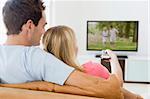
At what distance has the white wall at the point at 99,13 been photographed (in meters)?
6.24

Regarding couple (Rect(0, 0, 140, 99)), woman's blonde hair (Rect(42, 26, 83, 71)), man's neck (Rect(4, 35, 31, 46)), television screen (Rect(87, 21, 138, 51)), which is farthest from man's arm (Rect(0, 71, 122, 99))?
Result: television screen (Rect(87, 21, 138, 51))

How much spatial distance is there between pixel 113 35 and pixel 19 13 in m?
5.13

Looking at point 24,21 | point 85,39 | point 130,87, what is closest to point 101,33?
point 85,39

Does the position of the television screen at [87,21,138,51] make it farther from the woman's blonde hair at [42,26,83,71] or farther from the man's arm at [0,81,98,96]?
the man's arm at [0,81,98,96]

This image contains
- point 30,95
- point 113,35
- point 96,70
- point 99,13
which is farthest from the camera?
point 99,13

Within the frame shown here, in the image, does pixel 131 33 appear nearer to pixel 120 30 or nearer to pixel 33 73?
pixel 120 30

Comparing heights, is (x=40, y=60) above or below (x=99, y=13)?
below

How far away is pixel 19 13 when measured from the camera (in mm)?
1233

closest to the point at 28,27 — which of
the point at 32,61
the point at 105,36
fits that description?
the point at 32,61

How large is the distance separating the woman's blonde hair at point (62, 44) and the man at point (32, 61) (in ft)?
0.20

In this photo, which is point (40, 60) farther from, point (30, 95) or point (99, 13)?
point (99, 13)

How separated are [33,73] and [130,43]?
17.0 ft

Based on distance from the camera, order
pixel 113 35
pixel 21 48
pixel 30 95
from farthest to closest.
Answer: pixel 113 35 < pixel 21 48 < pixel 30 95

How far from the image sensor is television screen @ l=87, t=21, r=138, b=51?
6172 mm
